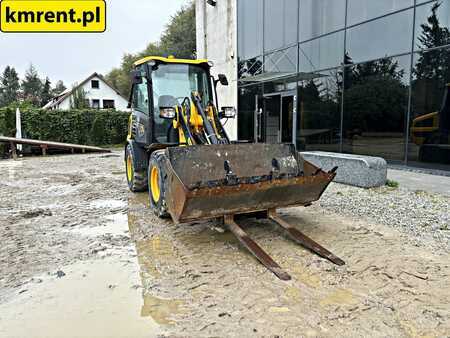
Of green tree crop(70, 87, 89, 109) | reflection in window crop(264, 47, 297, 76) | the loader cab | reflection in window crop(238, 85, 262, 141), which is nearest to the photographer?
the loader cab

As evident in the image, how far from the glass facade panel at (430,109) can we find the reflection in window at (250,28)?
6.54 m

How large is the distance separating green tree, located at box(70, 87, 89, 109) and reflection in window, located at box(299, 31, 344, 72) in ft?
89.7

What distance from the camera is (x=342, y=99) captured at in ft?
32.2

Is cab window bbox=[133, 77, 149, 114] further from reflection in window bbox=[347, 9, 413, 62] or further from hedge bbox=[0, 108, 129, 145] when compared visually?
hedge bbox=[0, 108, 129, 145]

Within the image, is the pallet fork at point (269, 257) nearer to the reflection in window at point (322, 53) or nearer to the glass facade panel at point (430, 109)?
the glass facade panel at point (430, 109)

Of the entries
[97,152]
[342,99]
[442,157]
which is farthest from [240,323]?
[97,152]

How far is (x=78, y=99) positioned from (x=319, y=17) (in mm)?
28858

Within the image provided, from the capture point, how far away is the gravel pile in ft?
13.8

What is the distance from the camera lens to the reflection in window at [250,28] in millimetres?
13250

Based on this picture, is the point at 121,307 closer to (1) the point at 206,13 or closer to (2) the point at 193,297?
(2) the point at 193,297

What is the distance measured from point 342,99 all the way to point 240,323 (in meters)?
8.63

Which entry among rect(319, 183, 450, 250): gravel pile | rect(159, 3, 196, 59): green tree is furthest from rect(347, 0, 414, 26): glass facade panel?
rect(159, 3, 196, 59): green tree

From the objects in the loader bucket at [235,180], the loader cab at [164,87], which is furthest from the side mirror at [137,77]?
Answer: the loader bucket at [235,180]

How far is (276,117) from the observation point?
1287 centimetres
